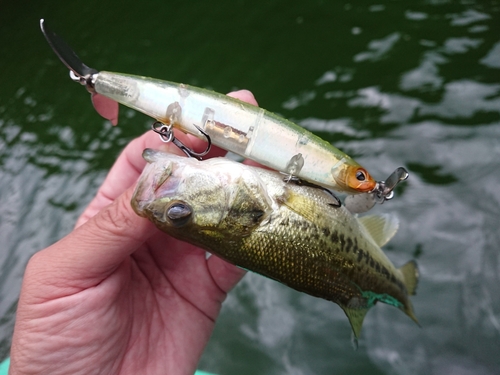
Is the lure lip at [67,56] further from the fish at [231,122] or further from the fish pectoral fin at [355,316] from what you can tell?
the fish pectoral fin at [355,316]

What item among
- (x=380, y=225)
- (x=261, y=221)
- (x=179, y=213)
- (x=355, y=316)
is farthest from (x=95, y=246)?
(x=380, y=225)

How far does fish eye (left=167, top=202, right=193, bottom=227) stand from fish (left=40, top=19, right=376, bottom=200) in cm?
32

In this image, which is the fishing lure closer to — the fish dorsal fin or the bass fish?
the bass fish

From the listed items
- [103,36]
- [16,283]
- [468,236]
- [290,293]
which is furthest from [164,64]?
[468,236]

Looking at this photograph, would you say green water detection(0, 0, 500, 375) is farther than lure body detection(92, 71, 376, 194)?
Yes

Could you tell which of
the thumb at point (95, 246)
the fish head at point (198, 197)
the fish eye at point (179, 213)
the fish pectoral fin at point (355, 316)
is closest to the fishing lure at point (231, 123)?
the fish head at point (198, 197)

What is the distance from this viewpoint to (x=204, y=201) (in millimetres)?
1801

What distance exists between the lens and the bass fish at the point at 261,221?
177 cm

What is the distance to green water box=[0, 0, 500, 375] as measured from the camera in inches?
145

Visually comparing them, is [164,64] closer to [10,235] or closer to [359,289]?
[10,235]

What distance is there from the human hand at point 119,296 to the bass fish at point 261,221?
191 mm

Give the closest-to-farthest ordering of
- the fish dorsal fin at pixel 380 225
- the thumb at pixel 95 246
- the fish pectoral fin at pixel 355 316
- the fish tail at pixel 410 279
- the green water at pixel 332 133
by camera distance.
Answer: the thumb at pixel 95 246 → the fish pectoral fin at pixel 355 316 → the fish dorsal fin at pixel 380 225 → the fish tail at pixel 410 279 → the green water at pixel 332 133

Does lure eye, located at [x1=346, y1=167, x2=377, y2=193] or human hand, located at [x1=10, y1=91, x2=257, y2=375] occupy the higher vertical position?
lure eye, located at [x1=346, y1=167, x2=377, y2=193]

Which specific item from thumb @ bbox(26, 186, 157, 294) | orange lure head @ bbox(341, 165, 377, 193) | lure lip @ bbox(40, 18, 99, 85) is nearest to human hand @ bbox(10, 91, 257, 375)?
thumb @ bbox(26, 186, 157, 294)
